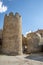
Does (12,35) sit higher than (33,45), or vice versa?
(12,35)

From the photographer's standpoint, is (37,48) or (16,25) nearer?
(16,25)

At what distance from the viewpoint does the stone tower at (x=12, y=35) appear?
770 inches

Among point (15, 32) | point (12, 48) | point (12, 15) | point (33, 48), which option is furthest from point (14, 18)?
point (33, 48)

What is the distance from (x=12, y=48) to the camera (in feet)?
63.9

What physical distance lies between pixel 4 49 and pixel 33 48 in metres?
6.29

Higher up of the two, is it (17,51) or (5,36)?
(5,36)

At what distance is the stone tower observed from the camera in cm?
1955

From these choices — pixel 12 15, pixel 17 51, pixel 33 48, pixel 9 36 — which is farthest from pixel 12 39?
pixel 33 48

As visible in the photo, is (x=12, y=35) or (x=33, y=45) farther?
(x=33, y=45)

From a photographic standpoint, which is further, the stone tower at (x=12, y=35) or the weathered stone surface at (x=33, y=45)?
the weathered stone surface at (x=33, y=45)

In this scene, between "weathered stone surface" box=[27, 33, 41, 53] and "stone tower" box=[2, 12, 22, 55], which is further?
"weathered stone surface" box=[27, 33, 41, 53]

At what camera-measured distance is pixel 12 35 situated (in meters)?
19.9

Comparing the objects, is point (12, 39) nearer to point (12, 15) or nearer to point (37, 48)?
point (12, 15)

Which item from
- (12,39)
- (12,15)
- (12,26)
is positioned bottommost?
(12,39)
